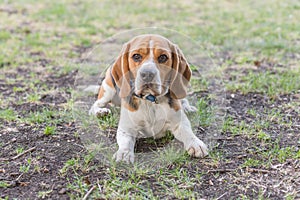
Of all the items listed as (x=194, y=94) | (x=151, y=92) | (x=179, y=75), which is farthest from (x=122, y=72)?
(x=194, y=94)

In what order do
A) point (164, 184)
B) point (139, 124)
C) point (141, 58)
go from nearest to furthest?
point (164, 184) → point (141, 58) → point (139, 124)

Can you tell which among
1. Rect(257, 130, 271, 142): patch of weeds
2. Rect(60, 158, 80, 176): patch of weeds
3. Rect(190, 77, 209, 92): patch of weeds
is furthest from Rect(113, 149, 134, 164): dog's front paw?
Rect(190, 77, 209, 92): patch of weeds

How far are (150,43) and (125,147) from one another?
2.95ft

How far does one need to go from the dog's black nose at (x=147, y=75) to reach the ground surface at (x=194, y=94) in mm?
726

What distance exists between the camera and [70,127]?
15.9 feet

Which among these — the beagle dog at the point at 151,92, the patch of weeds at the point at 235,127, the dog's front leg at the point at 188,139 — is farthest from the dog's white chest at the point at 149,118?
the patch of weeds at the point at 235,127

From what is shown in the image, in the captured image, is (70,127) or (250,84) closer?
(70,127)

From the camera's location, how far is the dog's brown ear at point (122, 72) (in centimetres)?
417

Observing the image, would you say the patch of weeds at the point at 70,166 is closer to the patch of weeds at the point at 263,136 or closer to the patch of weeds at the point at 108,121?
the patch of weeds at the point at 108,121

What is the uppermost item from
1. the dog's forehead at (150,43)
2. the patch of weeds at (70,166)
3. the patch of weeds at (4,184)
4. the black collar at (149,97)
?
the dog's forehead at (150,43)

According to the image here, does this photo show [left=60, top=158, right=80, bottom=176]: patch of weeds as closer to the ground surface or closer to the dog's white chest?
the ground surface

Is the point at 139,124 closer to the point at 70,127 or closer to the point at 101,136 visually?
the point at 101,136

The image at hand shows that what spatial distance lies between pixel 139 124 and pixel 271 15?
252 inches

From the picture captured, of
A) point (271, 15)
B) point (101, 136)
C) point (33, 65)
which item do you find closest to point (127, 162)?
point (101, 136)
